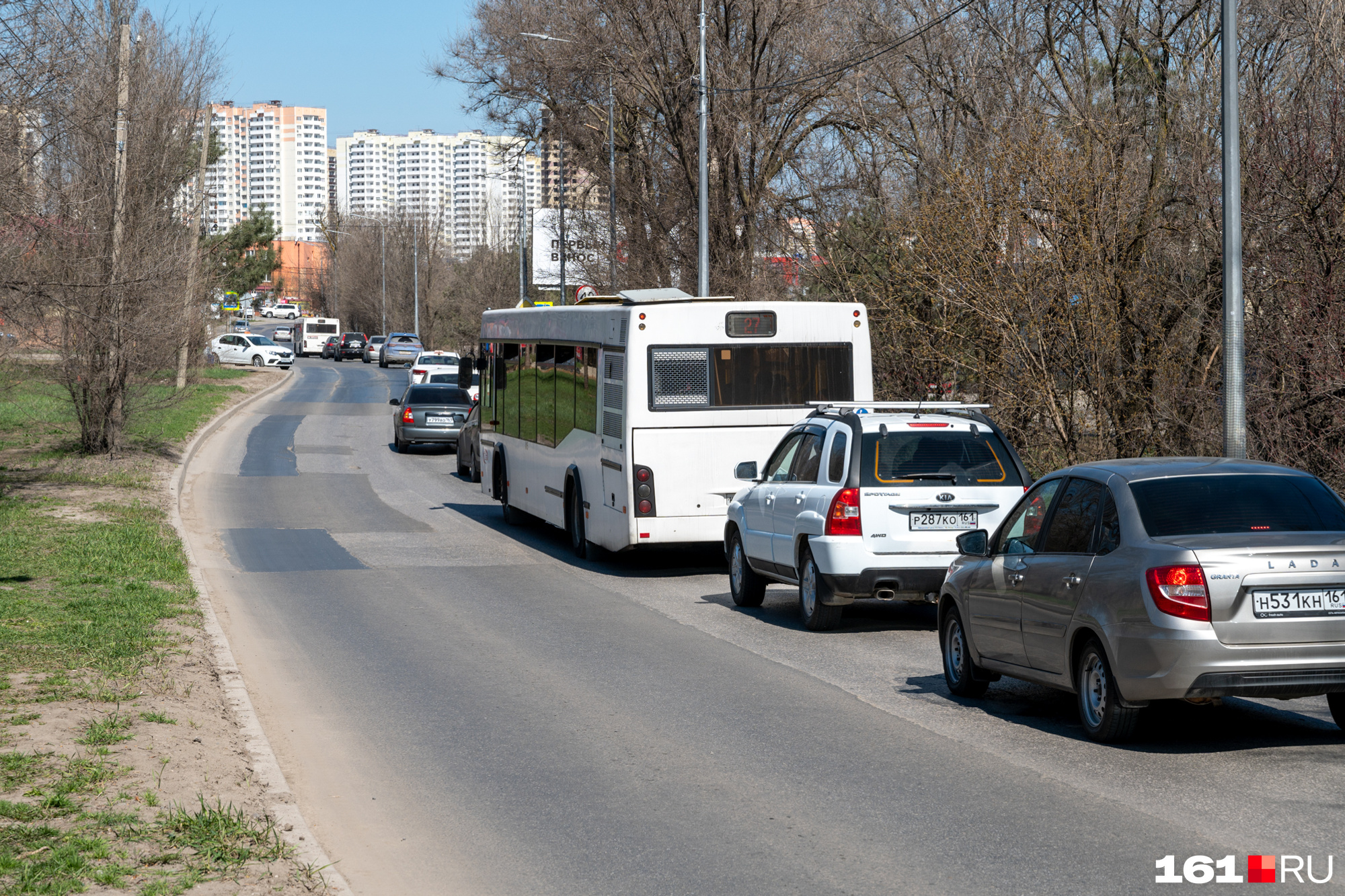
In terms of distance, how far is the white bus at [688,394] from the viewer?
15.1 meters

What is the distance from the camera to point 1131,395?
58.1ft

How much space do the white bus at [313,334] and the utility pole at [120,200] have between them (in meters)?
79.1

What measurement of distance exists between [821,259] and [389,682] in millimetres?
16297

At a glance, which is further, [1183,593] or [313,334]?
[313,334]

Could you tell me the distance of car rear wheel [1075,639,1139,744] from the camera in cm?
752

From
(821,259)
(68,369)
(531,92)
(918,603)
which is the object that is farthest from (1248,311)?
(531,92)

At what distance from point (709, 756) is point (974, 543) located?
2.15m

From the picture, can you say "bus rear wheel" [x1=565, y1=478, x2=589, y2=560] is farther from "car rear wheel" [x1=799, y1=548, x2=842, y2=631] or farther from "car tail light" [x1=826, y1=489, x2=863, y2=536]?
"car tail light" [x1=826, y1=489, x2=863, y2=536]

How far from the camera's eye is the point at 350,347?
9831 centimetres

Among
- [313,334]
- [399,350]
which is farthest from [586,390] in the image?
[313,334]

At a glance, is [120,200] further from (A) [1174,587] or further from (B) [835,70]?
(A) [1174,587]

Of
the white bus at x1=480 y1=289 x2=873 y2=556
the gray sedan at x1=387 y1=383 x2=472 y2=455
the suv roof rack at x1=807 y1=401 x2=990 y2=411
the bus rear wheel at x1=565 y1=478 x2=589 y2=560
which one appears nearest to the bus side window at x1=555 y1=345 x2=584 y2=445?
the white bus at x1=480 y1=289 x2=873 y2=556

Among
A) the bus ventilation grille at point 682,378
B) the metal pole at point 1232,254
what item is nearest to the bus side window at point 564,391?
the bus ventilation grille at point 682,378

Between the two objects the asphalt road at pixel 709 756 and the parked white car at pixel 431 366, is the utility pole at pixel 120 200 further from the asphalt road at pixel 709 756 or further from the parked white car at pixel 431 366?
the asphalt road at pixel 709 756
